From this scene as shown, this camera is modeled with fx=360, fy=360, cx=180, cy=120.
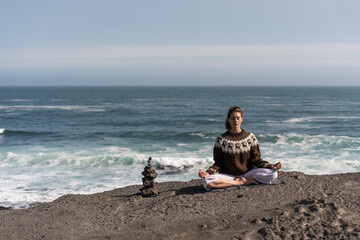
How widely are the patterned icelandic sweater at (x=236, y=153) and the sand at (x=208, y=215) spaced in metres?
0.50

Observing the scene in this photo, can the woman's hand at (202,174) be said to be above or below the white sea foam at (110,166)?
above

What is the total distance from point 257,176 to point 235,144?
1.00 m

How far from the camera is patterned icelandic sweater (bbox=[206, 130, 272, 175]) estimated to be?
308 inches

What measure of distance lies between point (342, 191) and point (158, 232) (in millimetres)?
4188

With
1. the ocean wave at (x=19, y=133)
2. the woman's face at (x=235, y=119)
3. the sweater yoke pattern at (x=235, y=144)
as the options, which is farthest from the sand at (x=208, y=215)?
the ocean wave at (x=19, y=133)

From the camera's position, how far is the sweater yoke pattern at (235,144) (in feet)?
25.6

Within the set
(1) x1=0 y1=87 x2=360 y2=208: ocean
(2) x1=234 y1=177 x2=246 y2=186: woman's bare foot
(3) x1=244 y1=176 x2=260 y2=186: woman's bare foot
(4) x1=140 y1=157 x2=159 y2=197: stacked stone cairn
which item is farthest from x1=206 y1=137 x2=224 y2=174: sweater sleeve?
(1) x1=0 y1=87 x2=360 y2=208: ocean

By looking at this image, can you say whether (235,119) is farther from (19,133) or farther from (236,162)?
(19,133)

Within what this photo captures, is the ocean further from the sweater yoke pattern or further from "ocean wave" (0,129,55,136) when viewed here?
the sweater yoke pattern

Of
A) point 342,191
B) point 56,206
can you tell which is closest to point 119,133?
point 56,206

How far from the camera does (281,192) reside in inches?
307

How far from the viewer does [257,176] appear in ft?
26.7

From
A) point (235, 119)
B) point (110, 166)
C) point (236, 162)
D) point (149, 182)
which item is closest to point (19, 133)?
point (110, 166)

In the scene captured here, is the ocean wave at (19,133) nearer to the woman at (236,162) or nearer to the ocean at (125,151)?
the ocean at (125,151)
